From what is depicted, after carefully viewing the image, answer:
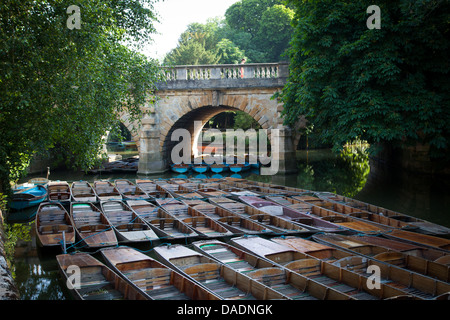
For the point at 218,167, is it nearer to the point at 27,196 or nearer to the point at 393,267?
the point at 27,196

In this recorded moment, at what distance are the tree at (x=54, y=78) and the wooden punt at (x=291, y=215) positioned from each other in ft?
12.8

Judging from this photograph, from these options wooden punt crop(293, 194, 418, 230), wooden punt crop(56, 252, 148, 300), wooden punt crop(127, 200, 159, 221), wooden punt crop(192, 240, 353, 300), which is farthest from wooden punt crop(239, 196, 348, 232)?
wooden punt crop(56, 252, 148, 300)

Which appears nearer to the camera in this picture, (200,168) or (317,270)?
(317,270)

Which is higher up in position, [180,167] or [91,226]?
[180,167]

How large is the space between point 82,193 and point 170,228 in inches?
173

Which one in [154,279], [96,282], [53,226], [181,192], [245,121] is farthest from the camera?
[245,121]

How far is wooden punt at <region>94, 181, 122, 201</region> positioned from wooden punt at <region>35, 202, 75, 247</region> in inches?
54.0

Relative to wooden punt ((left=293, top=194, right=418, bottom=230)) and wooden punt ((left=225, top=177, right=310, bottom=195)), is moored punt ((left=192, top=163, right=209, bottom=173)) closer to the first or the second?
wooden punt ((left=225, top=177, right=310, bottom=195))

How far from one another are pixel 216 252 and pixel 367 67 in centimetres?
660

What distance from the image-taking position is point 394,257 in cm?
641

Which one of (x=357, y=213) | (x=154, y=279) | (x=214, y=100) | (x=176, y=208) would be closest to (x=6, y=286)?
(x=154, y=279)

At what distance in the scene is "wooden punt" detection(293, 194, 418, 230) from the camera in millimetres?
8391

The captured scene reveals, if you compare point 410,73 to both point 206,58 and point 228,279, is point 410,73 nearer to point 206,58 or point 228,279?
point 228,279
